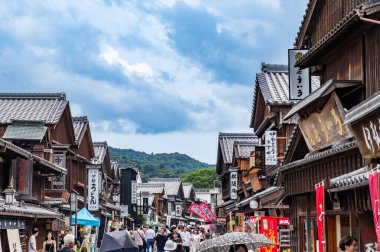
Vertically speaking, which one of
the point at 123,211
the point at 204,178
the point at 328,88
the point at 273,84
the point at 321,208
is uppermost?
the point at 204,178

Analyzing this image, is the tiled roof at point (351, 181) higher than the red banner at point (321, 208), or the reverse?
the tiled roof at point (351, 181)

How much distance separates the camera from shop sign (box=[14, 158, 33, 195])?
31.9 meters

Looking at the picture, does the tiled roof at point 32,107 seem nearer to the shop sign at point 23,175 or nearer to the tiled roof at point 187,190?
the shop sign at point 23,175

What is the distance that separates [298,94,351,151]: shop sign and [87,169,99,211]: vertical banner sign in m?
32.7

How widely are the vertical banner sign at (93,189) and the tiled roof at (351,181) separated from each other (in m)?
36.0

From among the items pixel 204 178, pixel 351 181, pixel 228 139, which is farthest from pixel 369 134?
pixel 204 178

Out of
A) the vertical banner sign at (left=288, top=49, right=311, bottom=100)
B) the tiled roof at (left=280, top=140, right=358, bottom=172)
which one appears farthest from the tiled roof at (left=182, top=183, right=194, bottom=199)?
the tiled roof at (left=280, top=140, right=358, bottom=172)

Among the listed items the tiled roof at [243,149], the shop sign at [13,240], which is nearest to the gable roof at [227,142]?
the tiled roof at [243,149]

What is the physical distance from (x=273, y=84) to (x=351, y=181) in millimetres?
25381

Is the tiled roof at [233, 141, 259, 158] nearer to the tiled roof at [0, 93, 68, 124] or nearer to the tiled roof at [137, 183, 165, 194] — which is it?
the tiled roof at [0, 93, 68, 124]

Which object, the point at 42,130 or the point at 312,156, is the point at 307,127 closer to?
the point at 312,156

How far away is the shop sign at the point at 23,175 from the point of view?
105 feet

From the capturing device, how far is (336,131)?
1593 centimetres

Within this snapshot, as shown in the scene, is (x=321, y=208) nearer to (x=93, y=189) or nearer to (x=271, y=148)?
(x=271, y=148)
